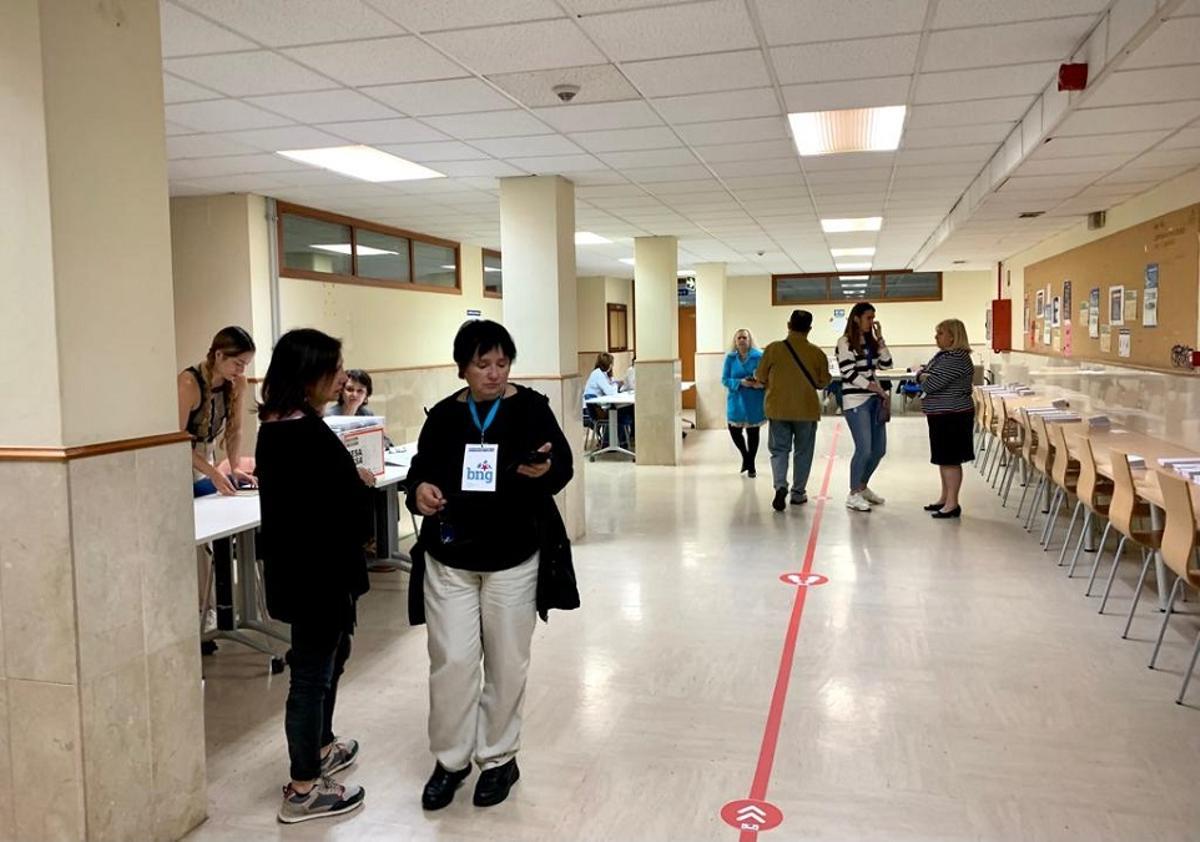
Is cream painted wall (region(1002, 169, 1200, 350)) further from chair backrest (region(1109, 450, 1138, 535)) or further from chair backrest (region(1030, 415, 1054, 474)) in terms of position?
chair backrest (region(1109, 450, 1138, 535))

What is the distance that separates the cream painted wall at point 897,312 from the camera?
16141 millimetres

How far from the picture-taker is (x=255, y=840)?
2.66 m

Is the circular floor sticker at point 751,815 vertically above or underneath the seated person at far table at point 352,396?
underneath

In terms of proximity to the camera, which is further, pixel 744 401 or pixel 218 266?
pixel 744 401

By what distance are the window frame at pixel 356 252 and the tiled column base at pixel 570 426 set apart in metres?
2.53

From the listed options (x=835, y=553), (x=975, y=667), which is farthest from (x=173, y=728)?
(x=835, y=553)

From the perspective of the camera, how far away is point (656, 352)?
10.4 metres

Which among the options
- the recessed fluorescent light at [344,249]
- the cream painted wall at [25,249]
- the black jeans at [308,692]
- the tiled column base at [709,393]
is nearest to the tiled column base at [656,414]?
the recessed fluorescent light at [344,249]

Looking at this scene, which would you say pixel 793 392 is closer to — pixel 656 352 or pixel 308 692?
pixel 656 352

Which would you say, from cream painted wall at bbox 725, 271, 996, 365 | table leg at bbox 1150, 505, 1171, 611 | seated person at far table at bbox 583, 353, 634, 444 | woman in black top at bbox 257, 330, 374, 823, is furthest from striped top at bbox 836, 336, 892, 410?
cream painted wall at bbox 725, 271, 996, 365

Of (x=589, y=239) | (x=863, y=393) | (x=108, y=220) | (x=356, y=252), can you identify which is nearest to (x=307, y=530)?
(x=108, y=220)

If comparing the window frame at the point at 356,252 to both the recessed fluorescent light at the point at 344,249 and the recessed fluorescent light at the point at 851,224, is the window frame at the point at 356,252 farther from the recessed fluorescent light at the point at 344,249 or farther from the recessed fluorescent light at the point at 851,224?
the recessed fluorescent light at the point at 851,224

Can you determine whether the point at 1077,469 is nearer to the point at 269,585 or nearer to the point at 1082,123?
the point at 1082,123

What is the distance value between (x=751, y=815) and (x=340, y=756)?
136cm
